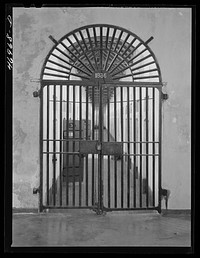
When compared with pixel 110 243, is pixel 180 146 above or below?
above

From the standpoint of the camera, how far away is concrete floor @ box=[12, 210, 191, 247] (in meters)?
3.49

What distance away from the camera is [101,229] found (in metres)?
3.88

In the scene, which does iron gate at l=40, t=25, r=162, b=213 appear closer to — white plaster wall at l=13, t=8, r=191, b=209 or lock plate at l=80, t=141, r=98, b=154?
lock plate at l=80, t=141, r=98, b=154

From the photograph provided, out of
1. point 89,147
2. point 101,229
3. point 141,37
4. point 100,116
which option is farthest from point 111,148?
point 141,37

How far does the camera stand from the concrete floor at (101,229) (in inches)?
137

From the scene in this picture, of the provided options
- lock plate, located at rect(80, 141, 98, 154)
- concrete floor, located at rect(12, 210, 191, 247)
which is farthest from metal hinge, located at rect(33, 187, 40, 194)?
lock plate, located at rect(80, 141, 98, 154)

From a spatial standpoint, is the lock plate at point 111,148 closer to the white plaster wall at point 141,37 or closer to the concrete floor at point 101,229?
the white plaster wall at point 141,37

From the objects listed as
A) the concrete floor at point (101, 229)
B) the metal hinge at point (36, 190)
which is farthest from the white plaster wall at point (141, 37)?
the concrete floor at point (101, 229)

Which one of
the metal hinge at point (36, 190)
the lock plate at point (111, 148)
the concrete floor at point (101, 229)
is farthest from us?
the lock plate at point (111, 148)

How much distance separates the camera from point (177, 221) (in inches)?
166
